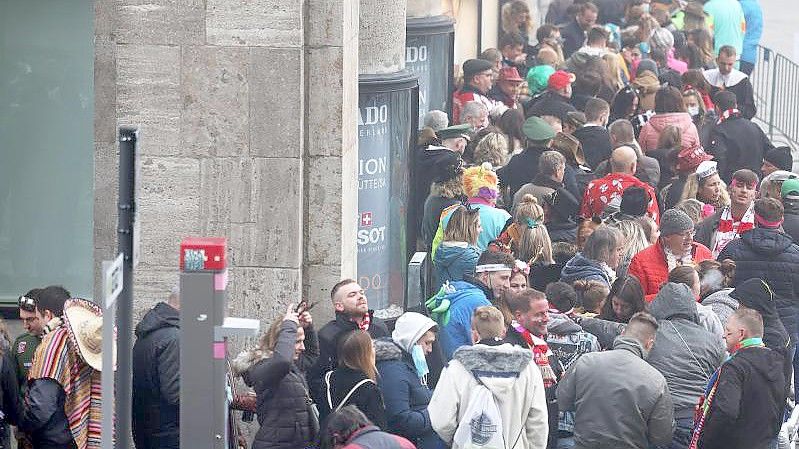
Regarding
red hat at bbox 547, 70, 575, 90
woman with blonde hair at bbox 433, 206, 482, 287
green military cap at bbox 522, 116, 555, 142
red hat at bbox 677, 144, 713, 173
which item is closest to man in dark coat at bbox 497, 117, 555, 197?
green military cap at bbox 522, 116, 555, 142

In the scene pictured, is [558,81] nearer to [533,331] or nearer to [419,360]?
[533,331]

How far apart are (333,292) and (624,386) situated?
5.56 feet

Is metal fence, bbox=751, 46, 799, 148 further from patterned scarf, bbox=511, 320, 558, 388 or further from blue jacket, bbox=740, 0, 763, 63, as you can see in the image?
patterned scarf, bbox=511, 320, 558, 388

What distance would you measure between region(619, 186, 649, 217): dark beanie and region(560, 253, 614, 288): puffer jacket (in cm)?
90

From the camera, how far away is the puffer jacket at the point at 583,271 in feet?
36.8

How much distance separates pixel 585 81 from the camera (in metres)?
16.8

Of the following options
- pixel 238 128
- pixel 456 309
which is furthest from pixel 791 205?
pixel 238 128

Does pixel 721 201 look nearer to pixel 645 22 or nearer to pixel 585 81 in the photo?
pixel 585 81

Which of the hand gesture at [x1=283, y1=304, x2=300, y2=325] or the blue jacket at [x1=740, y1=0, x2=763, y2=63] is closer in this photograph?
the hand gesture at [x1=283, y1=304, x2=300, y2=325]

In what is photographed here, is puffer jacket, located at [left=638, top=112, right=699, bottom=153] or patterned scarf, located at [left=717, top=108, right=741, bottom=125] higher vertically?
patterned scarf, located at [left=717, top=108, right=741, bottom=125]

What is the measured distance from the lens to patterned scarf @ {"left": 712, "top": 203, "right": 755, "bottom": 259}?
12406mm

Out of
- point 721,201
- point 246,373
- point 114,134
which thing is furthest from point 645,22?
point 246,373

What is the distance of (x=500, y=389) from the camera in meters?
8.95

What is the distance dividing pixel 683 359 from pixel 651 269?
164 centimetres
